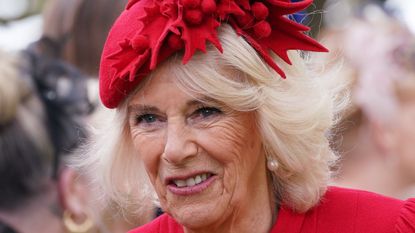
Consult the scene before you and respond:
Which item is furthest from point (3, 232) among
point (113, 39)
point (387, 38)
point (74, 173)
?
point (387, 38)

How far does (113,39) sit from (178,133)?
0.43 meters

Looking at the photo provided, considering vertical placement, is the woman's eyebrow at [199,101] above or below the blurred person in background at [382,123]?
above

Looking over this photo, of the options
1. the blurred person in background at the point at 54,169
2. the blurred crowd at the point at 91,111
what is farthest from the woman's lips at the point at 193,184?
the blurred person in background at the point at 54,169

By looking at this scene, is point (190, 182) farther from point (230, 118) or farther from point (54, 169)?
point (54, 169)

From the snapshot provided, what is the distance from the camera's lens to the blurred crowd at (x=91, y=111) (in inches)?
199

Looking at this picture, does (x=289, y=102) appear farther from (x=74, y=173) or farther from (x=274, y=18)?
(x=74, y=173)

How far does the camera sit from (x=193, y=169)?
3949mm

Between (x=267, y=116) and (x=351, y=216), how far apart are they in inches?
19.0

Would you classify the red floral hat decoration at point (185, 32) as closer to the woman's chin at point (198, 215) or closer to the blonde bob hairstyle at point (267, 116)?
the blonde bob hairstyle at point (267, 116)

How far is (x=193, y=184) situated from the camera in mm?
3977

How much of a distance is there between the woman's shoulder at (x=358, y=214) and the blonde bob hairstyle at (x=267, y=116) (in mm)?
50

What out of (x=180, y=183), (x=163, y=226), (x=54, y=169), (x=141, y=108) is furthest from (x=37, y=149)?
(x=180, y=183)

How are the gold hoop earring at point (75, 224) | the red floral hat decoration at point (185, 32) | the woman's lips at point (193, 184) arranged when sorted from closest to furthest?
the red floral hat decoration at point (185, 32) → the woman's lips at point (193, 184) → the gold hoop earring at point (75, 224)

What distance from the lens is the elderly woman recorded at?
391 centimetres
